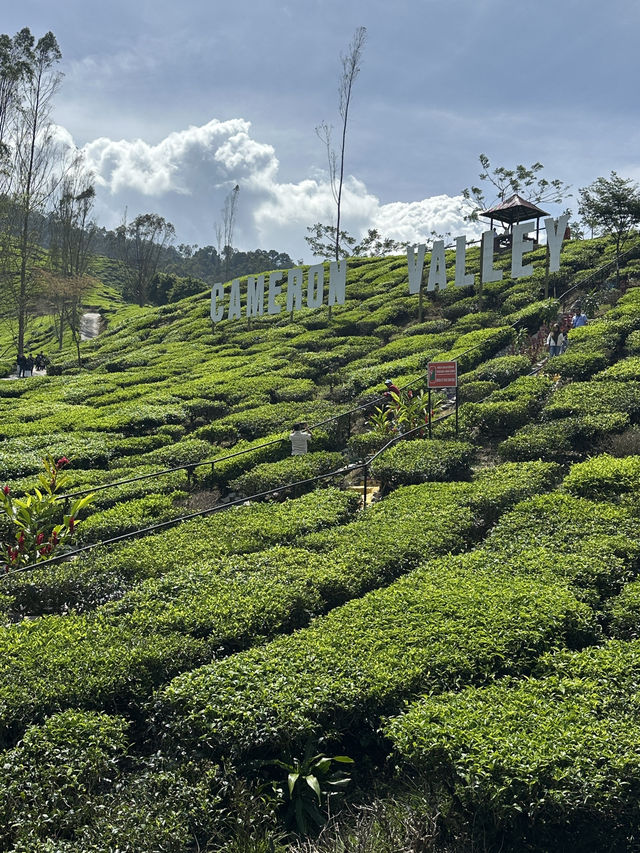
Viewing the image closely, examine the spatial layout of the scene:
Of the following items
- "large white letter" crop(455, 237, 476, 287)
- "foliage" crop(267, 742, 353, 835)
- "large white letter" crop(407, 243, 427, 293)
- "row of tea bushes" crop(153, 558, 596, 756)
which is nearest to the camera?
"foliage" crop(267, 742, 353, 835)

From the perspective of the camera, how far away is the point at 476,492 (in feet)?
33.1

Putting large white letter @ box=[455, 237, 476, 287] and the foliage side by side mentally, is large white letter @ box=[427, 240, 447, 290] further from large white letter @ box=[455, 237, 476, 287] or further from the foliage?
the foliage

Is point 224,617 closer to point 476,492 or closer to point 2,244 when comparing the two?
point 476,492

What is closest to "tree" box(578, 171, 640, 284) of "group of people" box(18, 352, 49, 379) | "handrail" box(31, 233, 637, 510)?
"handrail" box(31, 233, 637, 510)

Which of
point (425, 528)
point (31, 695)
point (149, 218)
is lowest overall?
point (31, 695)

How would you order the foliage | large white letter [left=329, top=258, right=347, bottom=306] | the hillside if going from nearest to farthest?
the hillside, the foliage, large white letter [left=329, top=258, right=347, bottom=306]

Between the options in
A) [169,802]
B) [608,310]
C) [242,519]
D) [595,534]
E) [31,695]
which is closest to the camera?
[169,802]

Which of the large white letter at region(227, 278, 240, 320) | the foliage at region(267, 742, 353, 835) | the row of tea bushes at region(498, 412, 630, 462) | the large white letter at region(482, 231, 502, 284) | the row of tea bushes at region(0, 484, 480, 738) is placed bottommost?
the foliage at region(267, 742, 353, 835)

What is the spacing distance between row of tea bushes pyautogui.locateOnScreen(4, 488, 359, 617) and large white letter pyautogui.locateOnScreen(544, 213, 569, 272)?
1598 cm

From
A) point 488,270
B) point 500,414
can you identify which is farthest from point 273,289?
point 500,414

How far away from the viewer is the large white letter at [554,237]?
23.0 metres

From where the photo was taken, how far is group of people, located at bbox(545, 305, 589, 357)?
56.8 ft

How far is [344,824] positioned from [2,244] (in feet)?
119

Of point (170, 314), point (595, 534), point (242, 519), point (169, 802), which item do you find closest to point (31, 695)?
point (169, 802)
